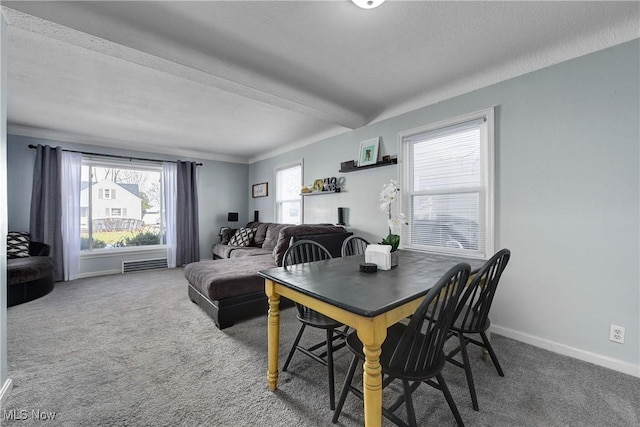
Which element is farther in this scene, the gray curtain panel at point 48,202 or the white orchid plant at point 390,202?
the gray curtain panel at point 48,202

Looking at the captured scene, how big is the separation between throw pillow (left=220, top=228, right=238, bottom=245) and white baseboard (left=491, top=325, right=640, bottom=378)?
4773mm

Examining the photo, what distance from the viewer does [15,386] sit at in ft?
5.52

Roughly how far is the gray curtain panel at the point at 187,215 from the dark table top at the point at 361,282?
4.37 meters

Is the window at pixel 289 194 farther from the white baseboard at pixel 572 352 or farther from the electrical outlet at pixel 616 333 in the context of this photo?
the electrical outlet at pixel 616 333

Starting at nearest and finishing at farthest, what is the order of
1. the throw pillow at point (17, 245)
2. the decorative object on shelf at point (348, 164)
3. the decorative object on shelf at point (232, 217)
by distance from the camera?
the throw pillow at point (17, 245) → the decorative object on shelf at point (348, 164) → the decorative object on shelf at point (232, 217)

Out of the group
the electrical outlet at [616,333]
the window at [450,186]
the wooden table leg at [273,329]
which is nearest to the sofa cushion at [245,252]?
the window at [450,186]

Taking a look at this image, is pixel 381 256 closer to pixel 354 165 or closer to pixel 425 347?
pixel 425 347

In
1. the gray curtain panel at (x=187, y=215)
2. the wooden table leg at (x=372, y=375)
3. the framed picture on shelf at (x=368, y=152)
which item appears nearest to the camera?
the wooden table leg at (x=372, y=375)

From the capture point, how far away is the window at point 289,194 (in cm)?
502

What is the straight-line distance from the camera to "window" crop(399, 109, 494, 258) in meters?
2.56

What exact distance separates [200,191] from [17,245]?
2.79 metres

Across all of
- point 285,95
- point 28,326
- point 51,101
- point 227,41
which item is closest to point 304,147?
point 285,95

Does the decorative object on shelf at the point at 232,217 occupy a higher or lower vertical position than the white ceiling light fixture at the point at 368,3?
lower

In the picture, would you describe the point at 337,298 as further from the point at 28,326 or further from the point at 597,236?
the point at 28,326
